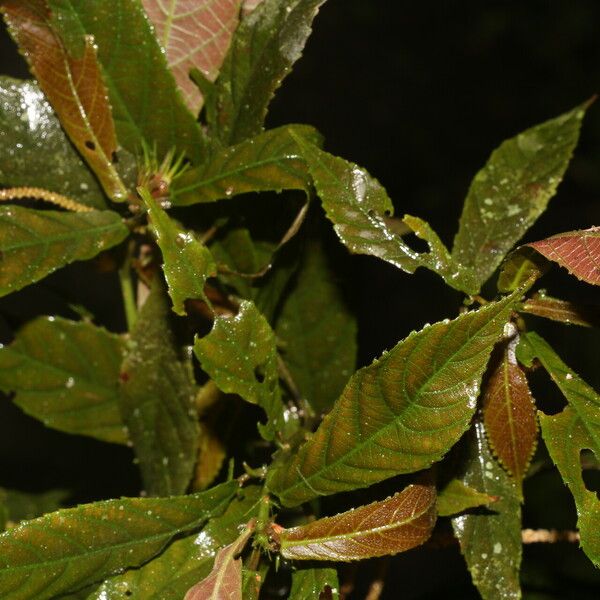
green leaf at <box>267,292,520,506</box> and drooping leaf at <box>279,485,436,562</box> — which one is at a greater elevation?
green leaf at <box>267,292,520,506</box>

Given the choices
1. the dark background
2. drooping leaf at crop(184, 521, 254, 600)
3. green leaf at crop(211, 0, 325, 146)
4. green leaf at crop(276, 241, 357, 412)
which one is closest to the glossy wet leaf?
green leaf at crop(211, 0, 325, 146)

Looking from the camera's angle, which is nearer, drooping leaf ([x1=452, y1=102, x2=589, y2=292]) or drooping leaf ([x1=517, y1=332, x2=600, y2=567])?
drooping leaf ([x1=517, y1=332, x2=600, y2=567])

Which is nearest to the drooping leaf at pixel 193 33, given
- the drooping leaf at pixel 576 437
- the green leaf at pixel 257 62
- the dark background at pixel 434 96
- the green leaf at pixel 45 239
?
the green leaf at pixel 257 62

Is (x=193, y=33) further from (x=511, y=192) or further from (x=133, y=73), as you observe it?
(x=511, y=192)

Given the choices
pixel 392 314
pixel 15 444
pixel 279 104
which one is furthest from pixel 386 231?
pixel 279 104

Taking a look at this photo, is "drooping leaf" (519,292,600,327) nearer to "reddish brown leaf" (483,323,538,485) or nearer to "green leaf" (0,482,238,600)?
"reddish brown leaf" (483,323,538,485)

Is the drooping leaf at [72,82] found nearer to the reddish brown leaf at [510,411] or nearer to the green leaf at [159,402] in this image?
the green leaf at [159,402]

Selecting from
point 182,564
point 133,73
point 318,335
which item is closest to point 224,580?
point 182,564

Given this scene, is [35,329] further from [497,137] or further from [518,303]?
[497,137]
